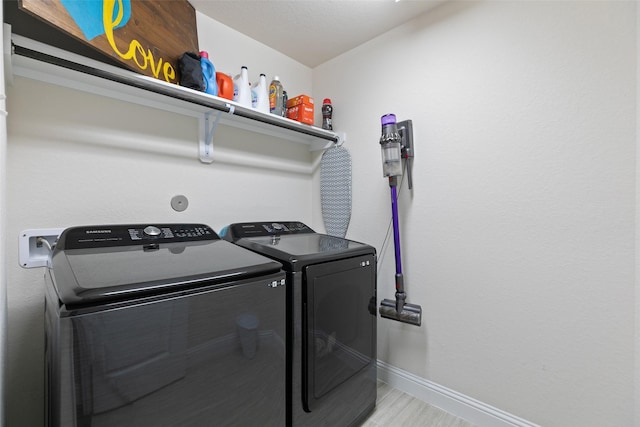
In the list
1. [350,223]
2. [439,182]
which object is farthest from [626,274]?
[350,223]

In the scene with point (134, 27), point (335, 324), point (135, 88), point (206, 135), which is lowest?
point (335, 324)

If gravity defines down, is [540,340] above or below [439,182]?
below

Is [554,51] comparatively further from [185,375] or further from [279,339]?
[185,375]

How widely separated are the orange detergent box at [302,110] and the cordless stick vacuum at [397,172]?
58cm

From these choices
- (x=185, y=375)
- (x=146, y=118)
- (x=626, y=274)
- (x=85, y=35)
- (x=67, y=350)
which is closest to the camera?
(x=67, y=350)

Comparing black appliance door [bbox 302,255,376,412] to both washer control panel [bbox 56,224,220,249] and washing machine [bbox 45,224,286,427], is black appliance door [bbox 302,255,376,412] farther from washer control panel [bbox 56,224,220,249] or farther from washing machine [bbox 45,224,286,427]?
washer control panel [bbox 56,224,220,249]

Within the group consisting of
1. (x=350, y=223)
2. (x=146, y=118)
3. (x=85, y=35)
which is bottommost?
(x=350, y=223)

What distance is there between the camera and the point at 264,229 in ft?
5.95

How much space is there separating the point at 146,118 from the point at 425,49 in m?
1.78

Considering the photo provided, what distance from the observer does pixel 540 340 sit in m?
1.34

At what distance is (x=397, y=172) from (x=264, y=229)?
3.10 ft

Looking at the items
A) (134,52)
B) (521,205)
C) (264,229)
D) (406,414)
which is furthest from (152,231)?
(521,205)

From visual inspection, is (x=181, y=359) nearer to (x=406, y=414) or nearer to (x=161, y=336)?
(x=161, y=336)

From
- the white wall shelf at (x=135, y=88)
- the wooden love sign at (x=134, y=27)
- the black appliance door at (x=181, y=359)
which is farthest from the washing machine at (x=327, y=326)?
the wooden love sign at (x=134, y=27)
